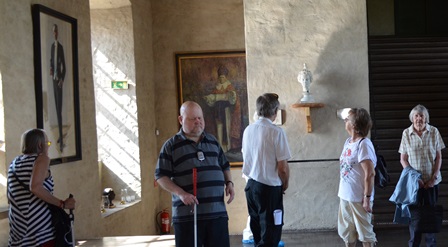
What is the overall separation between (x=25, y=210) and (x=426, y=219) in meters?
3.83

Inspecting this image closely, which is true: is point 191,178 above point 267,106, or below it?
below

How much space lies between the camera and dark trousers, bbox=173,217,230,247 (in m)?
4.06

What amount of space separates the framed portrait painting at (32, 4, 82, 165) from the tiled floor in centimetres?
120

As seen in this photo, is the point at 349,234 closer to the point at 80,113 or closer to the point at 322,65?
the point at 322,65

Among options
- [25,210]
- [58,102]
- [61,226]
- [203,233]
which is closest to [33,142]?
[25,210]

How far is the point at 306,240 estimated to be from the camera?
22.8 ft

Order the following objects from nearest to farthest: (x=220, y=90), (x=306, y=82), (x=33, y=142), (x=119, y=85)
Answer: (x=33, y=142) → (x=306, y=82) → (x=119, y=85) → (x=220, y=90)

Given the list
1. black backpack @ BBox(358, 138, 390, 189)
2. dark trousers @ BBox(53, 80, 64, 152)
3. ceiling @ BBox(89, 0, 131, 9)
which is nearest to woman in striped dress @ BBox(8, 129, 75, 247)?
dark trousers @ BBox(53, 80, 64, 152)

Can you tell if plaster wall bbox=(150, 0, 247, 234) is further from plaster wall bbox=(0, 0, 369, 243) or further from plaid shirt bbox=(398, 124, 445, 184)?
plaid shirt bbox=(398, 124, 445, 184)

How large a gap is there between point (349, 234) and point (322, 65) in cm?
269

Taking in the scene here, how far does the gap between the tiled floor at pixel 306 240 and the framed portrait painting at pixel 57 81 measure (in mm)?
1204

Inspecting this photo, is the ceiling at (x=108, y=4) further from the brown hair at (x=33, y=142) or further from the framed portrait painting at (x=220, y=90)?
the brown hair at (x=33, y=142)

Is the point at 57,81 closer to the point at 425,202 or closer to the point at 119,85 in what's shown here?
the point at 119,85

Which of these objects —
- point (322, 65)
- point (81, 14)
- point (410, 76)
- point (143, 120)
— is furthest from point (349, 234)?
point (410, 76)
